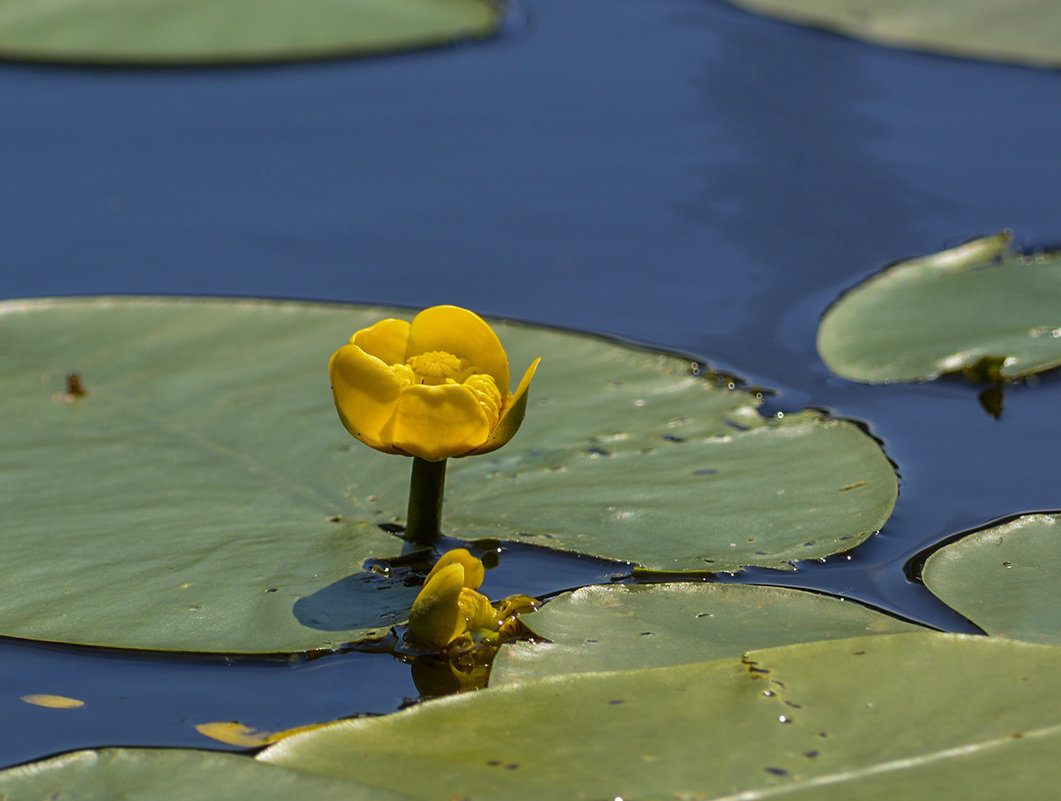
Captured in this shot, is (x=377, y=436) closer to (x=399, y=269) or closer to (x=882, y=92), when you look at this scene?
(x=399, y=269)

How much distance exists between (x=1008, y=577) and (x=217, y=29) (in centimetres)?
347

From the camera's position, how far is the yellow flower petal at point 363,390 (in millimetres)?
1407

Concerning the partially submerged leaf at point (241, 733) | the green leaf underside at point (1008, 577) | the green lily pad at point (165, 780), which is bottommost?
the partially submerged leaf at point (241, 733)

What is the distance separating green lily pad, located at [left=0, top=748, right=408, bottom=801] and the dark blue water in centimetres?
10

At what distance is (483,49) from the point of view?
13.7 ft

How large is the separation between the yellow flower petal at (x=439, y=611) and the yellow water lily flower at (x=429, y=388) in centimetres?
15

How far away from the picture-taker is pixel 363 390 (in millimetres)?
1420

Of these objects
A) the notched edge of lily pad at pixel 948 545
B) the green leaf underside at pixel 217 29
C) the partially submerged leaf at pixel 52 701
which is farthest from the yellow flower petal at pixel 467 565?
the green leaf underside at pixel 217 29

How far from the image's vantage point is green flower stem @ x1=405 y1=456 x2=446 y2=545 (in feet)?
5.09

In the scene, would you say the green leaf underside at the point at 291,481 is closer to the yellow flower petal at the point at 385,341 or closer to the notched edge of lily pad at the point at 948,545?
the notched edge of lily pad at the point at 948,545

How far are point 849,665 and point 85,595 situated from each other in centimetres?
90

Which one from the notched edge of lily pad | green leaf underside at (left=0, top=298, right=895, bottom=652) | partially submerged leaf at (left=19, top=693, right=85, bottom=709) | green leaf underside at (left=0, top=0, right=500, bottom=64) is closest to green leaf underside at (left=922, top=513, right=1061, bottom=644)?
the notched edge of lily pad

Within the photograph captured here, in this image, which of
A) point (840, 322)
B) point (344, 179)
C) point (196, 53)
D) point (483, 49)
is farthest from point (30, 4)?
point (840, 322)

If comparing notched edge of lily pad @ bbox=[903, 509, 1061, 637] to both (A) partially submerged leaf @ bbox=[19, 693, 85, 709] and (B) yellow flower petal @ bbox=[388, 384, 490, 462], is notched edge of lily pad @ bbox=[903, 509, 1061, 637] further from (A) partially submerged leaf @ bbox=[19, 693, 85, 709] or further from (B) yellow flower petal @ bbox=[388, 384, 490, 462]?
(A) partially submerged leaf @ bbox=[19, 693, 85, 709]
